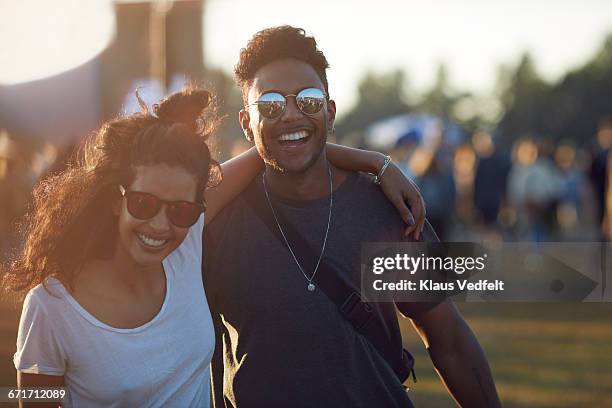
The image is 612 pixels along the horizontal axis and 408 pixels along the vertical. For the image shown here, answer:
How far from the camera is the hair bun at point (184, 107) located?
9.09 feet

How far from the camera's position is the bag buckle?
9.45ft

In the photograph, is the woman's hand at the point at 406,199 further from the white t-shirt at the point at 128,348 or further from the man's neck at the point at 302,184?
the white t-shirt at the point at 128,348

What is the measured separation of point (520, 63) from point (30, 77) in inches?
1934

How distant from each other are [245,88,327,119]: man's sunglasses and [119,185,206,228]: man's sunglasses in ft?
1.38

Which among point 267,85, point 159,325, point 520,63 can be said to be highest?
point 520,63

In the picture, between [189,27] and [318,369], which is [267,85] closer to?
[318,369]

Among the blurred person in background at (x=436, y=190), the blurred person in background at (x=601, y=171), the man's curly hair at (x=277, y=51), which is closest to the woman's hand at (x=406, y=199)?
the man's curly hair at (x=277, y=51)

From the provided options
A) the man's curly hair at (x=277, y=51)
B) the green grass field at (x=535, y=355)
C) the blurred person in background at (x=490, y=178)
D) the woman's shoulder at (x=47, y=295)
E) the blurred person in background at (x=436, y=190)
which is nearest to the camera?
the woman's shoulder at (x=47, y=295)

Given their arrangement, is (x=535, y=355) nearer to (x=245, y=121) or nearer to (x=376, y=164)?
(x=376, y=164)

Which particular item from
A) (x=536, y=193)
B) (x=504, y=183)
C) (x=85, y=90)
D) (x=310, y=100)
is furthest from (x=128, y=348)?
(x=536, y=193)

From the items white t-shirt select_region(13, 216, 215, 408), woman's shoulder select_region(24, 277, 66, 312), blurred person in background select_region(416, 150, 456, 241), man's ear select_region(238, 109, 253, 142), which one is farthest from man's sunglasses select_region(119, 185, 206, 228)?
blurred person in background select_region(416, 150, 456, 241)

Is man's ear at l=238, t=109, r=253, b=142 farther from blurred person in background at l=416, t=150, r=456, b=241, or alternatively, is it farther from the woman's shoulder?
blurred person in background at l=416, t=150, r=456, b=241

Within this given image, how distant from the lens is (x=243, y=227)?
301 cm

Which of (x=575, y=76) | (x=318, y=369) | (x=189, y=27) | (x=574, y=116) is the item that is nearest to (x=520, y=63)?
(x=574, y=116)
